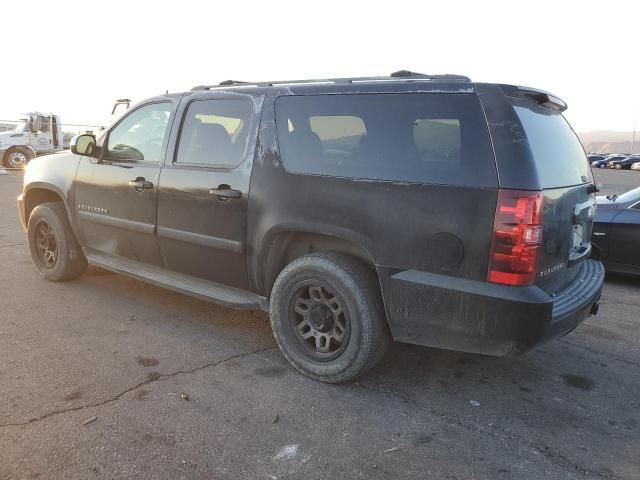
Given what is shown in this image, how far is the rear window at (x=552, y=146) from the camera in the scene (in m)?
2.84

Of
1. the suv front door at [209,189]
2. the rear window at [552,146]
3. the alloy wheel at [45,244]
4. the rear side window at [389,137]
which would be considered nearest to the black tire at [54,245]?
the alloy wheel at [45,244]

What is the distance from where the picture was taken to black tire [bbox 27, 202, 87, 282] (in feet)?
16.6

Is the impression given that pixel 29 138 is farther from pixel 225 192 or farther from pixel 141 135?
pixel 225 192

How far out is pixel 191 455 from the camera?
2.52m

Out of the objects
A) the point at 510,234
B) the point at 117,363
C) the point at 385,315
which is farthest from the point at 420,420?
the point at 117,363

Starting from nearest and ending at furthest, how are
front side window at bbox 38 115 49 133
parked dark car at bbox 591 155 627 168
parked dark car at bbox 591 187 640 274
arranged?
parked dark car at bbox 591 187 640 274 < front side window at bbox 38 115 49 133 < parked dark car at bbox 591 155 627 168

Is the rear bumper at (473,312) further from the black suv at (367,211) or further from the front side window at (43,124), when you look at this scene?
the front side window at (43,124)

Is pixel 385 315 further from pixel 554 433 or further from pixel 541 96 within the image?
pixel 541 96

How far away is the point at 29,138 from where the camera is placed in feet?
72.7

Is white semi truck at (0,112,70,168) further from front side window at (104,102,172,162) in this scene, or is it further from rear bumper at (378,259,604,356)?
rear bumper at (378,259,604,356)

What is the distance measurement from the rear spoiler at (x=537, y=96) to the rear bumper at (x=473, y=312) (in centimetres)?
105

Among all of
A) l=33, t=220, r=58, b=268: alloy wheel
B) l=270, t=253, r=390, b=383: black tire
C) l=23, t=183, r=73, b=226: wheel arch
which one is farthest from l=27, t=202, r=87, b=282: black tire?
l=270, t=253, r=390, b=383: black tire

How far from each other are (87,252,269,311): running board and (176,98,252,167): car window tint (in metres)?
0.91

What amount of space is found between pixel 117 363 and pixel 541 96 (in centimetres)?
309
